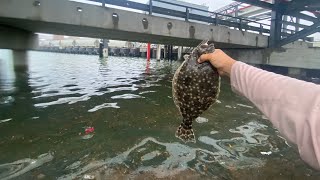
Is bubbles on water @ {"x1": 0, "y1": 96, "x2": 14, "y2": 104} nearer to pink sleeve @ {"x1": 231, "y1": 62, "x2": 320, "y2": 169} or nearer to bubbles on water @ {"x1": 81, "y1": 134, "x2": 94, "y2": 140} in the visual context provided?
bubbles on water @ {"x1": 81, "y1": 134, "x2": 94, "y2": 140}

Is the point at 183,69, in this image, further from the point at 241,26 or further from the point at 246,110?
the point at 241,26

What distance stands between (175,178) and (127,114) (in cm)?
356

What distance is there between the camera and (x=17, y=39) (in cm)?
1406

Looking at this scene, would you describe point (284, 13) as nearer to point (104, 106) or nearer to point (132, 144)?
point (104, 106)

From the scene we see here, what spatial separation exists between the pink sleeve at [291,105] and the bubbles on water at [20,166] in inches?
133

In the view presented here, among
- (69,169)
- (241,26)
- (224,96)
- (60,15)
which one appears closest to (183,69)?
(69,169)

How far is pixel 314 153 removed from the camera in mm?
1276

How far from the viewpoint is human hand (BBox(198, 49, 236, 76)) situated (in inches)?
85.4

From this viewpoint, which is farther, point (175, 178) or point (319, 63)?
point (319, 63)

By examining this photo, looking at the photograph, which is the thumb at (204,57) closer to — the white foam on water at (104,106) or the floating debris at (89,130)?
the floating debris at (89,130)

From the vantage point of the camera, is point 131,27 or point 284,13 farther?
point 284,13

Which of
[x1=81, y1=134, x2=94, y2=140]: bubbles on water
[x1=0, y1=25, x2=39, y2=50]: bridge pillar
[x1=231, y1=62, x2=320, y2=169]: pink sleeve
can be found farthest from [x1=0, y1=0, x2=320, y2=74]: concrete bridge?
[x1=231, y1=62, x2=320, y2=169]: pink sleeve

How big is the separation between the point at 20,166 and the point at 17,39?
11.6 meters

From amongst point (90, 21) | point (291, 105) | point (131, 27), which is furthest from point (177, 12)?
point (291, 105)
